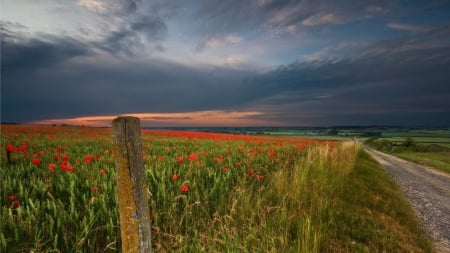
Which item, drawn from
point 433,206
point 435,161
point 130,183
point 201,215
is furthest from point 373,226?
point 435,161

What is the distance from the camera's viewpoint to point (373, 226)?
5.81 meters

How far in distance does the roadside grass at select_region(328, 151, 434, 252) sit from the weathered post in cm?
322

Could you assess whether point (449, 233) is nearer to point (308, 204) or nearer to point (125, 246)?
point (308, 204)

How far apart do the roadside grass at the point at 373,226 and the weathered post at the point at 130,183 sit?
322cm

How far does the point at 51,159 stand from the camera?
24.6 feet

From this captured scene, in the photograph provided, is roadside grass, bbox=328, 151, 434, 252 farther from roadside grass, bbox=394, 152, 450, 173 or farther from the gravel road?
roadside grass, bbox=394, 152, 450, 173

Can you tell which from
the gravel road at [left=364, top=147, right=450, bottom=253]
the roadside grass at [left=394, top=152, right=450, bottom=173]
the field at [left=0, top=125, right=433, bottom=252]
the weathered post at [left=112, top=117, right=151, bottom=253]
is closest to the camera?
the weathered post at [left=112, top=117, right=151, bottom=253]

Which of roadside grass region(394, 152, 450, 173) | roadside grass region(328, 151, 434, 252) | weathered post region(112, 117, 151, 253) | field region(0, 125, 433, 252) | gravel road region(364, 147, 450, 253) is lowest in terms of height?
roadside grass region(394, 152, 450, 173)

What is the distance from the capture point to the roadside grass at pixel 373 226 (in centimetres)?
498

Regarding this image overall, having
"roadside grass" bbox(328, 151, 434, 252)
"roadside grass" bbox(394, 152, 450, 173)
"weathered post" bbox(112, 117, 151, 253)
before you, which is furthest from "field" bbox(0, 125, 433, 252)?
"roadside grass" bbox(394, 152, 450, 173)

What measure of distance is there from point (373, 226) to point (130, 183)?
→ 210 inches

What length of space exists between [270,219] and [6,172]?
512 cm

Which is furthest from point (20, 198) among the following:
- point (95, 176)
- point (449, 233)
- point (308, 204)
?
point (449, 233)

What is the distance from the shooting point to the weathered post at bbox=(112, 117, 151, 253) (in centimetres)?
223
